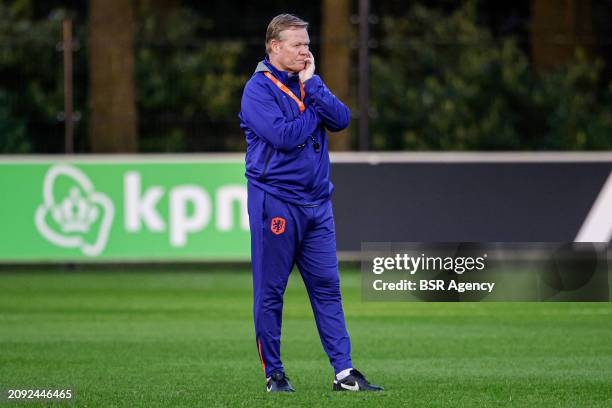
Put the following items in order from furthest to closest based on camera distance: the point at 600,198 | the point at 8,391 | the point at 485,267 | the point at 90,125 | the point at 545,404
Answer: the point at 90,125
the point at 600,198
the point at 485,267
the point at 8,391
the point at 545,404

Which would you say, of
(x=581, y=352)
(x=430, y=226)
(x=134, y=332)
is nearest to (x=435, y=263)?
(x=581, y=352)

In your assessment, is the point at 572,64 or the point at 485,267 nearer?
the point at 485,267

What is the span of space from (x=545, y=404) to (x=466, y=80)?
14.6m

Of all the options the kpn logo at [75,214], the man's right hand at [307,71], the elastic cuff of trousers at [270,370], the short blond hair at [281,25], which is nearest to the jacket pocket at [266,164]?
the man's right hand at [307,71]

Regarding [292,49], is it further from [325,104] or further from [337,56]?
[337,56]

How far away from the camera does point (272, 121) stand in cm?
755

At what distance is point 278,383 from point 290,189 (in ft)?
3.55

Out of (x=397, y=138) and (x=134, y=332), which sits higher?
(x=397, y=138)

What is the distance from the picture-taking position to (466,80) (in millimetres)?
21781

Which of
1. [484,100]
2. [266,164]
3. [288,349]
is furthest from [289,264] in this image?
[484,100]

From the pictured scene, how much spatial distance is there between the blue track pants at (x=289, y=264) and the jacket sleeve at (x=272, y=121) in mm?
340

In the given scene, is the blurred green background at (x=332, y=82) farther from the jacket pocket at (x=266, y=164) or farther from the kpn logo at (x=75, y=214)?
the jacket pocket at (x=266, y=164)

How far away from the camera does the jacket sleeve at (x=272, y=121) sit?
753 cm

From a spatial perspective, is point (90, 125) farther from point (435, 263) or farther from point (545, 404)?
point (545, 404)
